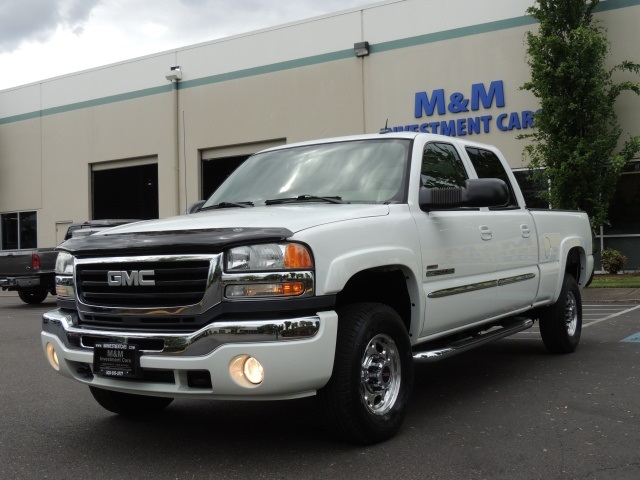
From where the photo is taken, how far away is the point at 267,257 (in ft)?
13.5

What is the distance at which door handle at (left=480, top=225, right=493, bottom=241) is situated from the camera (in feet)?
19.3

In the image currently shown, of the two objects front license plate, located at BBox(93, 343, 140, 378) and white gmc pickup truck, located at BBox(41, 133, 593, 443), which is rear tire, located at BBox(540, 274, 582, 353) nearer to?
white gmc pickup truck, located at BBox(41, 133, 593, 443)

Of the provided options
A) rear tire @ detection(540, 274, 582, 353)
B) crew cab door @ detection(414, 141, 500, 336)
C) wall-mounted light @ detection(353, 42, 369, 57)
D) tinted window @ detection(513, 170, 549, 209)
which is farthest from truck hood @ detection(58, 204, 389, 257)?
wall-mounted light @ detection(353, 42, 369, 57)

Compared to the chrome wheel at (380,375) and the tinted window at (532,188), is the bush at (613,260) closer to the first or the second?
the tinted window at (532,188)

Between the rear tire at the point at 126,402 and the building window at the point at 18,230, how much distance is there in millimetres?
25823

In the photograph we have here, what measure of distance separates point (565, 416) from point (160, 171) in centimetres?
2200

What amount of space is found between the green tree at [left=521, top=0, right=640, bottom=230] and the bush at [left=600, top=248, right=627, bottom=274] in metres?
1.00

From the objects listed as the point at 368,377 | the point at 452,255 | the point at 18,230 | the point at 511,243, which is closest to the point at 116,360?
the point at 368,377

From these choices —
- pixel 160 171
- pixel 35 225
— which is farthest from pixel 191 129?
pixel 35 225

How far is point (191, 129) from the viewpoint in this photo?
25.0m

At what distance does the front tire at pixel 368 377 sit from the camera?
4.27 meters

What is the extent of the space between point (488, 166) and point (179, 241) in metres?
3.52

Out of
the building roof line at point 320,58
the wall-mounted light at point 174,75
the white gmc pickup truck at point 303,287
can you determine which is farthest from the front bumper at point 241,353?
the wall-mounted light at point 174,75

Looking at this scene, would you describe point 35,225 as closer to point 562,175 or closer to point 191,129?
point 191,129
